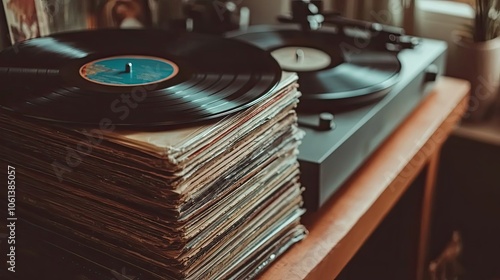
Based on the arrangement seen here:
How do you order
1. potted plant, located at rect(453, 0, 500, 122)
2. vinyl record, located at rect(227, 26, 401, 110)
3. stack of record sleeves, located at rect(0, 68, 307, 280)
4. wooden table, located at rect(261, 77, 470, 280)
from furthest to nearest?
potted plant, located at rect(453, 0, 500, 122), vinyl record, located at rect(227, 26, 401, 110), wooden table, located at rect(261, 77, 470, 280), stack of record sleeves, located at rect(0, 68, 307, 280)

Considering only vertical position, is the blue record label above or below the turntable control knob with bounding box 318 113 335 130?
above

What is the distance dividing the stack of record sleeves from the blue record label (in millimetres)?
97

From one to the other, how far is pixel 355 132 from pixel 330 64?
18 centimetres

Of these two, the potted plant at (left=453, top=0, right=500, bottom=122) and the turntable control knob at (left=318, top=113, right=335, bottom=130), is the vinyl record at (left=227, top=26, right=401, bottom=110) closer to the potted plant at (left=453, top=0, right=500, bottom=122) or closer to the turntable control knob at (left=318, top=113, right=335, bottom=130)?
the turntable control knob at (left=318, top=113, right=335, bottom=130)

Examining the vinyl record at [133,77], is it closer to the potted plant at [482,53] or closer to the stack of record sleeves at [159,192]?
the stack of record sleeves at [159,192]

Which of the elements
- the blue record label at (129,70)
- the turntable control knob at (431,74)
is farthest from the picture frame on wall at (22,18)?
the turntable control knob at (431,74)

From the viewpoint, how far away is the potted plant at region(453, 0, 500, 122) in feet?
4.56

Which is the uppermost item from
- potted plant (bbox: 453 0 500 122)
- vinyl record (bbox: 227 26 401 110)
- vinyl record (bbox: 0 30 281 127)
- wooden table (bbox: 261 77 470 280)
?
vinyl record (bbox: 0 30 281 127)

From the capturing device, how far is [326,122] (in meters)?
0.93

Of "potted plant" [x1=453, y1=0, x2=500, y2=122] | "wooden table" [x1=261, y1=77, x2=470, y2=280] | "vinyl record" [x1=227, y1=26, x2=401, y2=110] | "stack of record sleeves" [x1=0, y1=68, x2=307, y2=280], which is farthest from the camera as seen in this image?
"potted plant" [x1=453, y1=0, x2=500, y2=122]

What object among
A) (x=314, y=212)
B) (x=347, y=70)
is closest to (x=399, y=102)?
(x=347, y=70)

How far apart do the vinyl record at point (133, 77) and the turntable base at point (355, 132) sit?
0.46 ft

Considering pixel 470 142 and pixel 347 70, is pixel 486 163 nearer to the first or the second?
pixel 470 142

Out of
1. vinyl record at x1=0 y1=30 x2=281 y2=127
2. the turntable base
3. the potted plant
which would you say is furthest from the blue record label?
the potted plant
